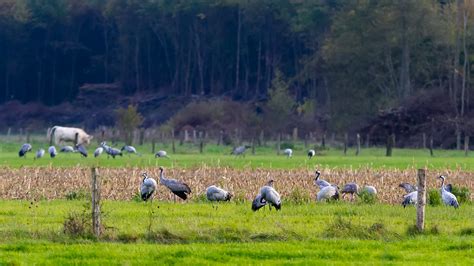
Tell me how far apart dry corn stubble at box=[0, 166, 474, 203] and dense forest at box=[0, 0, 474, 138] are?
34.8m

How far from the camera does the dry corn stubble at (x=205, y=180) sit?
98.7 ft

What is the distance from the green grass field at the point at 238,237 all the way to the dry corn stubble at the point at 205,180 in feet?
14.1

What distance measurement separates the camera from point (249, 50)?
106 meters

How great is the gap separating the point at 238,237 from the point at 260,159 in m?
33.8

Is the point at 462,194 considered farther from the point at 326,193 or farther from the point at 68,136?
the point at 68,136

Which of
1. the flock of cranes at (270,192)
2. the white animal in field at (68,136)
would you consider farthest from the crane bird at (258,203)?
the white animal in field at (68,136)

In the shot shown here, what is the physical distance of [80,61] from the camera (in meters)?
116

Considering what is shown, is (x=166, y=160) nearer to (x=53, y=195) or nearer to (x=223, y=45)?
(x=53, y=195)

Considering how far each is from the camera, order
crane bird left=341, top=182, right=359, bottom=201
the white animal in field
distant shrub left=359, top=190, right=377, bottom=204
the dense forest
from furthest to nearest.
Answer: the dense forest → the white animal in field → crane bird left=341, top=182, right=359, bottom=201 → distant shrub left=359, top=190, right=377, bottom=204

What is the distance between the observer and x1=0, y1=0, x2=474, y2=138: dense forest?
77500mm

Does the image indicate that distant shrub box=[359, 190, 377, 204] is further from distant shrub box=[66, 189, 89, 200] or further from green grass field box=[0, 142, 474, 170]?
green grass field box=[0, 142, 474, 170]

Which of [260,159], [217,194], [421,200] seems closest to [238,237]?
[421,200]

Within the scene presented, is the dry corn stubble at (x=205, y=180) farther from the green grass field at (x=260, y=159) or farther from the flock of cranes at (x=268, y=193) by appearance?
the green grass field at (x=260, y=159)

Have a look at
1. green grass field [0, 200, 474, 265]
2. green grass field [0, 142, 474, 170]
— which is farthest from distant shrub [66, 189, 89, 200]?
green grass field [0, 142, 474, 170]
